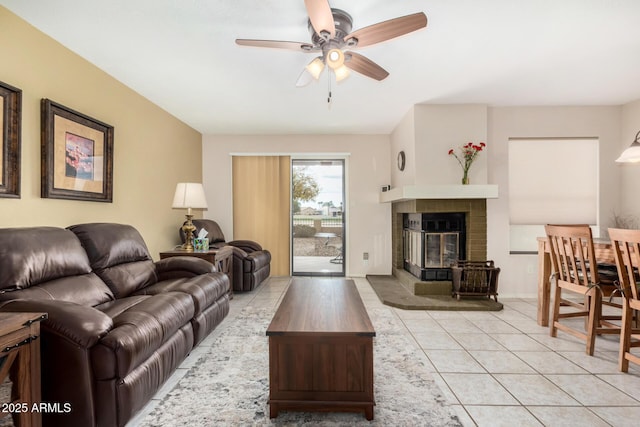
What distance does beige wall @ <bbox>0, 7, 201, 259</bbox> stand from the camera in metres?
2.26

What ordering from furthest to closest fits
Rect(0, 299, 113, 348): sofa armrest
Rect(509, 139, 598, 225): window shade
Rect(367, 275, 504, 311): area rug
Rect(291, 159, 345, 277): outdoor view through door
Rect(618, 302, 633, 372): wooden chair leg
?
Rect(291, 159, 345, 277): outdoor view through door < Rect(509, 139, 598, 225): window shade < Rect(367, 275, 504, 311): area rug < Rect(618, 302, 633, 372): wooden chair leg < Rect(0, 299, 113, 348): sofa armrest

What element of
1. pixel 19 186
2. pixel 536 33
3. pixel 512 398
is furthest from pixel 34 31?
pixel 512 398

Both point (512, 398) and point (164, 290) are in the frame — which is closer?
point (512, 398)

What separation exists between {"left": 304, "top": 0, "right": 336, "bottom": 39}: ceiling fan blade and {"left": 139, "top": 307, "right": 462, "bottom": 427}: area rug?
225cm

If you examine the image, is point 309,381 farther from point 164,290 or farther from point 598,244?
point 598,244

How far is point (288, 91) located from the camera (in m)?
3.59

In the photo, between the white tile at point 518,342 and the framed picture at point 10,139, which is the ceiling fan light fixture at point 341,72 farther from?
the white tile at point 518,342

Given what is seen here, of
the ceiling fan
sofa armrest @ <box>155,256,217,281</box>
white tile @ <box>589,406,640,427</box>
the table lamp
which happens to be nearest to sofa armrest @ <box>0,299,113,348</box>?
sofa armrest @ <box>155,256,217,281</box>

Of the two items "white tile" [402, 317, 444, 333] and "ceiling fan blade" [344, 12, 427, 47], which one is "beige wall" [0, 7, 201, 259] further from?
"white tile" [402, 317, 444, 333]

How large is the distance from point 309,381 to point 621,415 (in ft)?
5.75

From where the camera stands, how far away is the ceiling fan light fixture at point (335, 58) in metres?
2.11

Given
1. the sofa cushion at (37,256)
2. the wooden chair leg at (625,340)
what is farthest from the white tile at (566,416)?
the sofa cushion at (37,256)

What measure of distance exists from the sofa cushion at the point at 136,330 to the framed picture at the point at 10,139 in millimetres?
1036

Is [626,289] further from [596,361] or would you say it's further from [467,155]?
[467,155]
